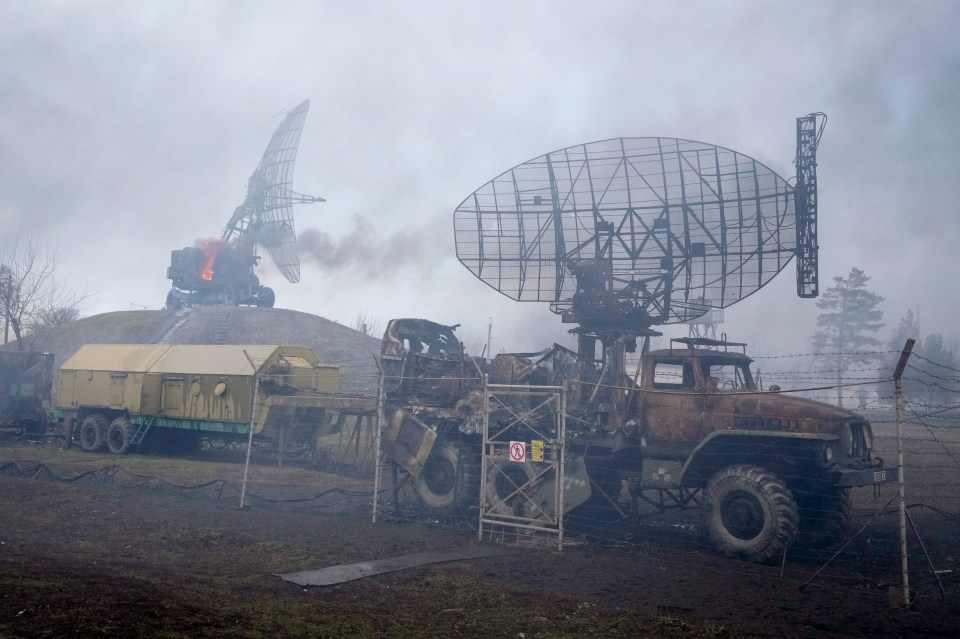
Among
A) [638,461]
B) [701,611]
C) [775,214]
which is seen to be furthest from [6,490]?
[775,214]

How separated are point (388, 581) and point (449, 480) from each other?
5994 mm

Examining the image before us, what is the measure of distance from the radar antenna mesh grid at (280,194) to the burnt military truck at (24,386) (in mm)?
20262

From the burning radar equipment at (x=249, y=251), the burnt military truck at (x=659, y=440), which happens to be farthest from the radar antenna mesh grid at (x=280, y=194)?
the burnt military truck at (x=659, y=440)

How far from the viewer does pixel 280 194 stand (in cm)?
4856

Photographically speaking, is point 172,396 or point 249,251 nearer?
point 172,396

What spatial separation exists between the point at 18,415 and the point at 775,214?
91.5ft

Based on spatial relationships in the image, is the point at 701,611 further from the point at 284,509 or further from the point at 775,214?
the point at 775,214

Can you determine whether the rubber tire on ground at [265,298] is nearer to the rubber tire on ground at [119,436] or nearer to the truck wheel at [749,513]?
the rubber tire on ground at [119,436]

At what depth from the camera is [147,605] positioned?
298 inches

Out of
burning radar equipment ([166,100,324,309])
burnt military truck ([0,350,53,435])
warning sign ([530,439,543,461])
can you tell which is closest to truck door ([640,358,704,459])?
warning sign ([530,439,543,461])

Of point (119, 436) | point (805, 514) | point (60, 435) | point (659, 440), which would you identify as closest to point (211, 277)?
point (60, 435)

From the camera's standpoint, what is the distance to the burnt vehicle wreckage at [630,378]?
11.9m

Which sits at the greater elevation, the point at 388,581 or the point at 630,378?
the point at 630,378

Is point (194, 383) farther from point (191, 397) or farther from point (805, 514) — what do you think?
point (805, 514)
